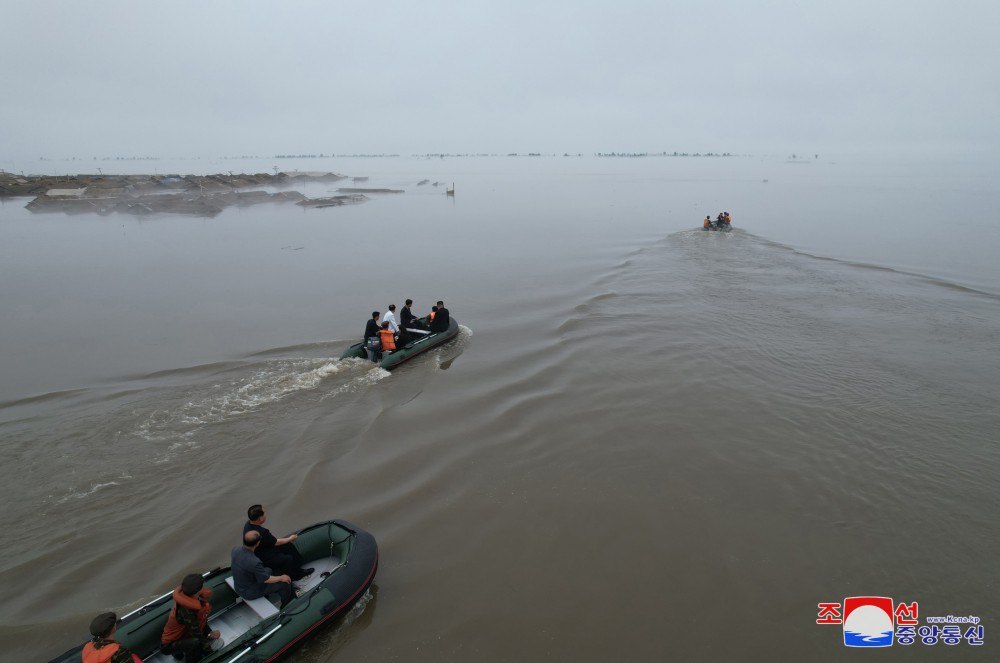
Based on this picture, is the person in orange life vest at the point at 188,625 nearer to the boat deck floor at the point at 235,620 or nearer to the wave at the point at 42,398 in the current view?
the boat deck floor at the point at 235,620

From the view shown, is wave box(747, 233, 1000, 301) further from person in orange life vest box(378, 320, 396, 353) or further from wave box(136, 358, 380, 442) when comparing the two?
wave box(136, 358, 380, 442)

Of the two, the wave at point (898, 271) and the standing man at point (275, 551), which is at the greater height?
the wave at point (898, 271)

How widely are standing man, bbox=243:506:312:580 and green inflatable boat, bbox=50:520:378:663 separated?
24 cm

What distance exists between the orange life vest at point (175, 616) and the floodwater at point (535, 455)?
1.39 meters

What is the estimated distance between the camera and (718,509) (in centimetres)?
864

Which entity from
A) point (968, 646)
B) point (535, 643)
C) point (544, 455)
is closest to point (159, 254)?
point (544, 455)

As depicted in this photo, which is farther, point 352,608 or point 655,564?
point 655,564

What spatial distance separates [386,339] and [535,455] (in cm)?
579

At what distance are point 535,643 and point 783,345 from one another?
13.0 meters

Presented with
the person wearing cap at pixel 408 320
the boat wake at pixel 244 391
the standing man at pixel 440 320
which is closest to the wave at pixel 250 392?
the boat wake at pixel 244 391

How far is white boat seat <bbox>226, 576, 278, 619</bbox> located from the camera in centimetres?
630

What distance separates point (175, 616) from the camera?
218 inches

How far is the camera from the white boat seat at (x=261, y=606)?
6297mm

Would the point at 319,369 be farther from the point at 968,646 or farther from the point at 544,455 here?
the point at 968,646
